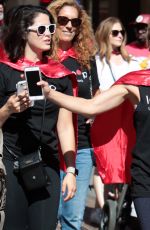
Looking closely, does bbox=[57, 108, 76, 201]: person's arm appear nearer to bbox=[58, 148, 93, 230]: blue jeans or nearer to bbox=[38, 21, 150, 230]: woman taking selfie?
bbox=[38, 21, 150, 230]: woman taking selfie

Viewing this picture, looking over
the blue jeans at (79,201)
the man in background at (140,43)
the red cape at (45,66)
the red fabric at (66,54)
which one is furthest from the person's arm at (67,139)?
the man in background at (140,43)

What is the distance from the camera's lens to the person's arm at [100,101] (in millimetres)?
4172

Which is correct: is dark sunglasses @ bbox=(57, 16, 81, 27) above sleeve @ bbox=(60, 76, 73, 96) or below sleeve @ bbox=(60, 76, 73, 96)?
above

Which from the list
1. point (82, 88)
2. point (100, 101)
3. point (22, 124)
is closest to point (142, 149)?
point (100, 101)

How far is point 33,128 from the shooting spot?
13.7 feet

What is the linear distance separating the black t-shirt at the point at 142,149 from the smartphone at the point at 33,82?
0.59m

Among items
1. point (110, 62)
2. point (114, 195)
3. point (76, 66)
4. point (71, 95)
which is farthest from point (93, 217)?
point (71, 95)

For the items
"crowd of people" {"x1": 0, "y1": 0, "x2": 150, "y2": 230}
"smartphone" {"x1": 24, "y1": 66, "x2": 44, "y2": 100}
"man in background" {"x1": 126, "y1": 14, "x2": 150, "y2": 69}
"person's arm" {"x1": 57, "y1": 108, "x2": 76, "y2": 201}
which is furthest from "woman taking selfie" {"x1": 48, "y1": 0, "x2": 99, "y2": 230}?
"man in background" {"x1": 126, "y1": 14, "x2": 150, "y2": 69}

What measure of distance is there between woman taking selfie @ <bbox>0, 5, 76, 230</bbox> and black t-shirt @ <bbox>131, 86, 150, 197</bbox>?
0.40 metres

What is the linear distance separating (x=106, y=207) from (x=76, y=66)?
1349 millimetres

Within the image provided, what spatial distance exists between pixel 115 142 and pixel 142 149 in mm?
723

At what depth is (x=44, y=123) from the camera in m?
4.21

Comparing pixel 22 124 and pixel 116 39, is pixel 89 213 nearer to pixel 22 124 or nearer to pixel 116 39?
pixel 116 39

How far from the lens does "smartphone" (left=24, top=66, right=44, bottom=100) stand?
12.6 ft
